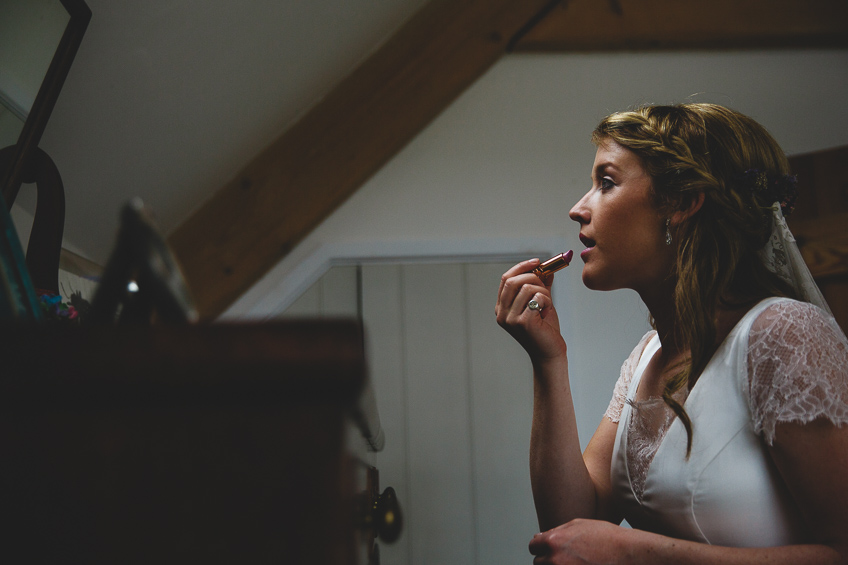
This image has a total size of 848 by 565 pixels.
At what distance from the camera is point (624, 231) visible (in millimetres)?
1072

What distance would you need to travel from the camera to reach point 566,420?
3.66ft

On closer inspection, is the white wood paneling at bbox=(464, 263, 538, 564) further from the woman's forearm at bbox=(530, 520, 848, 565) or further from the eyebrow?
the woman's forearm at bbox=(530, 520, 848, 565)

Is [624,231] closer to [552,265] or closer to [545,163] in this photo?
[552,265]

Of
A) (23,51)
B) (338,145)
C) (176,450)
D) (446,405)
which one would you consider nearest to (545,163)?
(338,145)

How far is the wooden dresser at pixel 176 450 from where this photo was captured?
0.27 meters

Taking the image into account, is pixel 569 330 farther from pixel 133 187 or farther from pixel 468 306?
pixel 133 187

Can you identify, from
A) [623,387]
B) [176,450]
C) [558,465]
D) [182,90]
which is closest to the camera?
[176,450]

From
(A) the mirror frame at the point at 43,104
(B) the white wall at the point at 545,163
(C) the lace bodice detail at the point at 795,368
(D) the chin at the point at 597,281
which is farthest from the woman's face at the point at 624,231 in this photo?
(A) the mirror frame at the point at 43,104

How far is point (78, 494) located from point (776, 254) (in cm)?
116

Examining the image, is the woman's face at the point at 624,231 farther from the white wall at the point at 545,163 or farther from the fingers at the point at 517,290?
the white wall at the point at 545,163

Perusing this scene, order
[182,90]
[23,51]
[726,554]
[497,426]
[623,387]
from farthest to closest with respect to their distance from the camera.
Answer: [497,426], [182,90], [623,387], [23,51], [726,554]

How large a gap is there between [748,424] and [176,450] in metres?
0.90

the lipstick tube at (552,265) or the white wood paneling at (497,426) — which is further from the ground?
the lipstick tube at (552,265)

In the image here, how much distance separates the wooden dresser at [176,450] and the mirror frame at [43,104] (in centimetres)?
86
